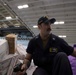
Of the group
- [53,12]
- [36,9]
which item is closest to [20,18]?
[36,9]

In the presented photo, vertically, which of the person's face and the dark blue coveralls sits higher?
the person's face

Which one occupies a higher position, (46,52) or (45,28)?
(45,28)

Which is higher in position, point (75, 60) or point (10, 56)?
point (10, 56)

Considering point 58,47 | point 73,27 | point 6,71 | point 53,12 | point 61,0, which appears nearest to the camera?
point 58,47

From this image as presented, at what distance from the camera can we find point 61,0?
471 cm

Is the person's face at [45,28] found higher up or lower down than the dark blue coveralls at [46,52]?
higher up

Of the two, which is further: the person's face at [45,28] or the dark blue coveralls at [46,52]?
the person's face at [45,28]

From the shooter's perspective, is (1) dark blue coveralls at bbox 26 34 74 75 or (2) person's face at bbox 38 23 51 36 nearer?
(1) dark blue coveralls at bbox 26 34 74 75

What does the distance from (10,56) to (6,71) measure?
178 mm

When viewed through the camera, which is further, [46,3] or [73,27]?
[73,27]

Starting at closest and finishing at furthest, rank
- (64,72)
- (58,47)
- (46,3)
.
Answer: (64,72) → (58,47) → (46,3)

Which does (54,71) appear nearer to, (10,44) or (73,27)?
(10,44)

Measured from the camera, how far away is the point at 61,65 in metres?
1.18

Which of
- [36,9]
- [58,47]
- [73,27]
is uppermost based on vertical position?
Result: [36,9]
